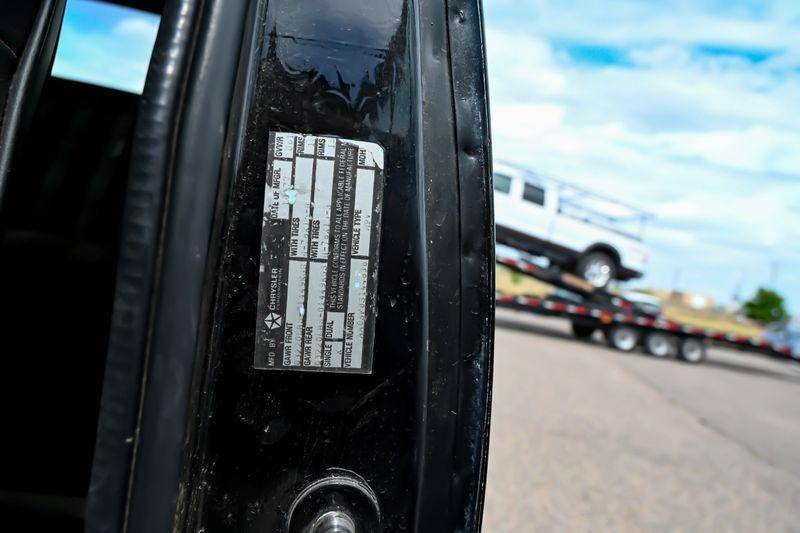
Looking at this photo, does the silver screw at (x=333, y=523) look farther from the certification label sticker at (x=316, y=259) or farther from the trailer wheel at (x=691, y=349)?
the trailer wheel at (x=691, y=349)

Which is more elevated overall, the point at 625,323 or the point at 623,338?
the point at 625,323

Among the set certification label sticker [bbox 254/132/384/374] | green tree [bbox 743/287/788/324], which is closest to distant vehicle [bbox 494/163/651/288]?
certification label sticker [bbox 254/132/384/374]

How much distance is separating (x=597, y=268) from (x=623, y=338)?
2221 mm

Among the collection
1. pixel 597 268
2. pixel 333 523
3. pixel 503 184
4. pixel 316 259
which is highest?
pixel 503 184

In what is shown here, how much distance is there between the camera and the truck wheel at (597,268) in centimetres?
1803

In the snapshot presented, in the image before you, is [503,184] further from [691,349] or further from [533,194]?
[691,349]

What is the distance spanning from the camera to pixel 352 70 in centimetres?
119

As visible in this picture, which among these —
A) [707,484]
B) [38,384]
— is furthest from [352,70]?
[707,484]

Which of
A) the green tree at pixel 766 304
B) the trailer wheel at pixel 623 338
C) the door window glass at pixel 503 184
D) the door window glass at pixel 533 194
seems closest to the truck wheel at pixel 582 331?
the trailer wheel at pixel 623 338

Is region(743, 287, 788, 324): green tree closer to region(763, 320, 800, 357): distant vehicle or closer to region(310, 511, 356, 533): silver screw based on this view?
region(763, 320, 800, 357): distant vehicle

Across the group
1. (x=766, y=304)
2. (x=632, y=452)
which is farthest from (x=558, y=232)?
(x=766, y=304)

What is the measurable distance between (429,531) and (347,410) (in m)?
0.25

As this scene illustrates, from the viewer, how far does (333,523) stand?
113cm

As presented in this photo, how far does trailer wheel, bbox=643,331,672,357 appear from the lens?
16578 mm
